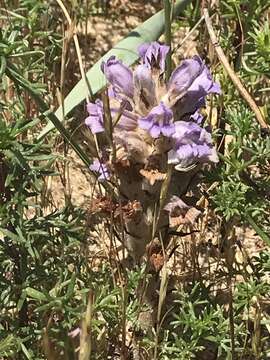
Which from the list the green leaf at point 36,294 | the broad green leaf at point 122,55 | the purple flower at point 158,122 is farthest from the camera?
the broad green leaf at point 122,55

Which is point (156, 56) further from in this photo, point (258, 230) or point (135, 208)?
point (258, 230)

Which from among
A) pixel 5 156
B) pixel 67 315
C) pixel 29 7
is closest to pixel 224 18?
pixel 29 7

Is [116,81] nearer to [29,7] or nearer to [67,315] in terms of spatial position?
[67,315]

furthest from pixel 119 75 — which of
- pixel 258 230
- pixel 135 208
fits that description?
pixel 258 230

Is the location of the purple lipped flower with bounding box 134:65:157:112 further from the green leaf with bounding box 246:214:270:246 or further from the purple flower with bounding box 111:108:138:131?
the green leaf with bounding box 246:214:270:246

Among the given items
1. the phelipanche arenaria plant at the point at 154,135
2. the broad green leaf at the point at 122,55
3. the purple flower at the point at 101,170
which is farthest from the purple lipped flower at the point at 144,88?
the broad green leaf at the point at 122,55

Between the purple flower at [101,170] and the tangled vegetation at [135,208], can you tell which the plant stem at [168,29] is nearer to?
the tangled vegetation at [135,208]
